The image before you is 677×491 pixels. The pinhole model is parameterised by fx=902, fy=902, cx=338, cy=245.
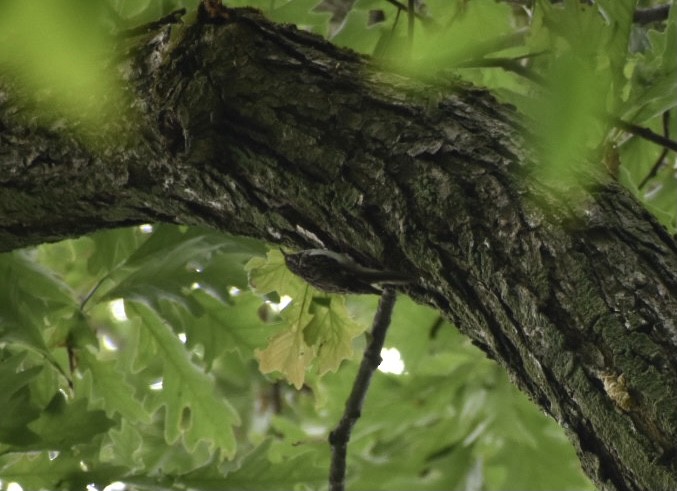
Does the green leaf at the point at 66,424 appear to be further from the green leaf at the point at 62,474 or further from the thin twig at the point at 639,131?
the thin twig at the point at 639,131

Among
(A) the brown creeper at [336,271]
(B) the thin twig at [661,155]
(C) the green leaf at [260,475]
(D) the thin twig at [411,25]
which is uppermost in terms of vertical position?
(D) the thin twig at [411,25]

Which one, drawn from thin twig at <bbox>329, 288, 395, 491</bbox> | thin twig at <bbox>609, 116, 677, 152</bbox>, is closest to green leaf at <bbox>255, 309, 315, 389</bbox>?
thin twig at <bbox>329, 288, 395, 491</bbox>

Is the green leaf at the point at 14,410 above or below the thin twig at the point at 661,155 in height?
below

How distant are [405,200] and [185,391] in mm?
930

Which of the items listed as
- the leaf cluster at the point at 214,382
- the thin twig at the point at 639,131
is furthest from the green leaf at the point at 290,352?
the thin twig at the point at 639,131

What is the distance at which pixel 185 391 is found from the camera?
1632mm

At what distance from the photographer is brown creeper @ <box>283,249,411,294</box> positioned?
85 centimetres

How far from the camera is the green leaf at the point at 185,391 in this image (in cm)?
Answer: 159

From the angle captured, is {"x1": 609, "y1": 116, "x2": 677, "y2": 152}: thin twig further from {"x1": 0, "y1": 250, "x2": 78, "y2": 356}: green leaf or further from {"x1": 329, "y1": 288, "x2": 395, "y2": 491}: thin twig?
{"x1": 0, "y1": 250, "x2": 78, "y2": 356}: green leaf

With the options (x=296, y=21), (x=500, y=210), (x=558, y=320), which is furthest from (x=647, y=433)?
(x=296, y=21)

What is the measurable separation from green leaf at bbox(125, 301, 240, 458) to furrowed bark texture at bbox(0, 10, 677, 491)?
0.50 m

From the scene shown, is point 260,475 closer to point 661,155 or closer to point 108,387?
point 108,387

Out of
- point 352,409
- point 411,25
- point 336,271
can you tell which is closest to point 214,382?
point 352,409

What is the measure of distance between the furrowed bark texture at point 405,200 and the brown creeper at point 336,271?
0.02 metres
